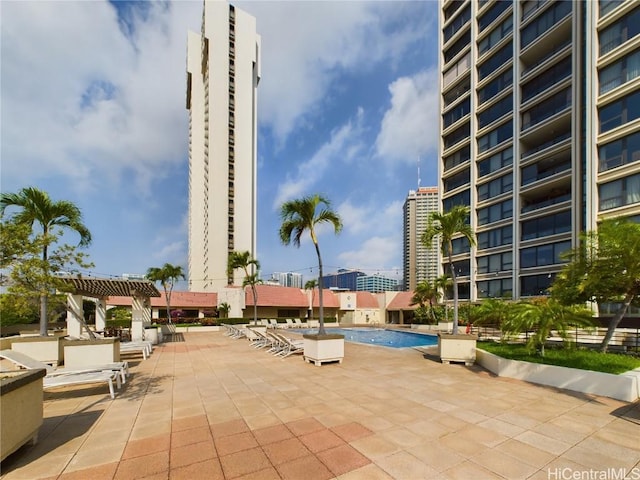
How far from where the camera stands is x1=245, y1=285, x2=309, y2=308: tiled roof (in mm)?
40844

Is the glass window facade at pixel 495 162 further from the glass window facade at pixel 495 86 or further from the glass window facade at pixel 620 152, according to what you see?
the glass window facade at pixel 620 152

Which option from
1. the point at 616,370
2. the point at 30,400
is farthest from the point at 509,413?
the point at 30,400

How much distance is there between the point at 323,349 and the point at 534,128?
30.1 meters

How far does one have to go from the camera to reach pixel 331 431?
4.98 m

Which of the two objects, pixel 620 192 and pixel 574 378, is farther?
pixel 620 192

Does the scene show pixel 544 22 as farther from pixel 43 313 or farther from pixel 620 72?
pixel 43 313

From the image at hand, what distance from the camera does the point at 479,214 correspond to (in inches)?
1374

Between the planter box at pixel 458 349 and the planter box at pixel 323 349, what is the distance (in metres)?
3.46

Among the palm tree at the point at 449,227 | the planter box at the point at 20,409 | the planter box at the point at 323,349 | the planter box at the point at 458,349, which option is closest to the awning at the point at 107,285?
the planter box at the point at 323,349

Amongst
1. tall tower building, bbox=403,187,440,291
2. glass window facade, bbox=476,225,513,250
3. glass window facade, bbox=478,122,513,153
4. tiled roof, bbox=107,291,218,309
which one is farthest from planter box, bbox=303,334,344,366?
tall tower building, bbox=403,187,440,291

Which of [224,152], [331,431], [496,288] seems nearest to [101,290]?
[331,431]

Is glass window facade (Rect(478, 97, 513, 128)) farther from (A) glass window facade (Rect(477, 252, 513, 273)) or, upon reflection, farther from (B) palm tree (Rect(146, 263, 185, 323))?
(B) palm tree (Rect(146, 263, 185, 323))

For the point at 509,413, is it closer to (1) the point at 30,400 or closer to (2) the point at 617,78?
(1) the point at 30,400

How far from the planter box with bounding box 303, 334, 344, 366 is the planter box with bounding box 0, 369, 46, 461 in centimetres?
719
